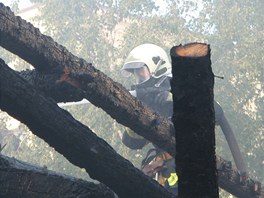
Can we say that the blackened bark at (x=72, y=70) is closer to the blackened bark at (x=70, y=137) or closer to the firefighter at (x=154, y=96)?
the blackened bark at (x=70, y=137)

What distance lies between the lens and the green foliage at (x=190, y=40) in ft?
38.6

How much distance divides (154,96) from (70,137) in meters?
3.11

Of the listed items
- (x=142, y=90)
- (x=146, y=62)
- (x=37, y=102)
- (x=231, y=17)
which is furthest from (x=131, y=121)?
(x=231, y=17)

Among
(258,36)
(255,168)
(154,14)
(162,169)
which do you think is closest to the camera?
(162,169)

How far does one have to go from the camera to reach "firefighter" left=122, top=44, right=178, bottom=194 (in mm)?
5570

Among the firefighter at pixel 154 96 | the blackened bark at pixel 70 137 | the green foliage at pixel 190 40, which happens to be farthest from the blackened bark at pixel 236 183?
the green foliage at pixel 190 40

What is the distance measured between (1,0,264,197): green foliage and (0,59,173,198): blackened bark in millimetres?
7503

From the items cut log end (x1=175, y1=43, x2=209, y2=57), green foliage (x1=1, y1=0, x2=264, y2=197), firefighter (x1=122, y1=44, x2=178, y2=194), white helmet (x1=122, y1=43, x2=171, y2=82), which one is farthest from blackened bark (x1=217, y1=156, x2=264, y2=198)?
green foliage (x1=1, y1=0, x2=264, y2=197)

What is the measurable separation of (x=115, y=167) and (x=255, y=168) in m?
8.55

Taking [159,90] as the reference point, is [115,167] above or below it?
below

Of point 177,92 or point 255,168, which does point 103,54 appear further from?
point 177,92

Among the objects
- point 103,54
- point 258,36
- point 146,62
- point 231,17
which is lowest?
point 146,62

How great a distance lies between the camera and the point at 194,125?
165 cm

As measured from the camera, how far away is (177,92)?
5.57 feet
